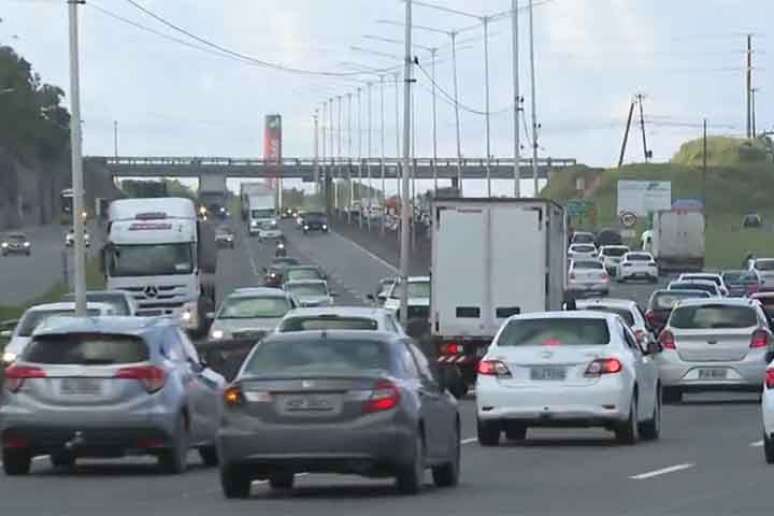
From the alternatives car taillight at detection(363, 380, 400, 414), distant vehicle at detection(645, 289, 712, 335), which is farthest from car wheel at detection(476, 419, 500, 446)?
distant vehicle at detection(645, 289, 712, 335)

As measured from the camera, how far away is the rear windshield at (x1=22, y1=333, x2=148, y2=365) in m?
22.6

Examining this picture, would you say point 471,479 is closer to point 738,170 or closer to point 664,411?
point 664,411

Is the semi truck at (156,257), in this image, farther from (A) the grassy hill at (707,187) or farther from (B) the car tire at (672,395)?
(A) the grassy hill at (707,187)

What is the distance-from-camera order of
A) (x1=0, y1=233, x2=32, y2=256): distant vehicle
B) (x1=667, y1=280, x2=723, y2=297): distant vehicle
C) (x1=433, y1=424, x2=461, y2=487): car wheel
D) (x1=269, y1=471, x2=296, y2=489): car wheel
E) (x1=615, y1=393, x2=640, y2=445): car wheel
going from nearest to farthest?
(x1=269, y1=471, x2=296, y2=489): car wheel, (x1=433, y1=424, x2=461, y2=487): car wheel, (x1=615, y1=393, x2=640, y2=445): car wheel, (x1=667, y1=280, x2=723, y2=297): distant vehicle, (x1=0, y1=233, x2=32, y2=256): distant vehicle

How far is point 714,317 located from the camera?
36719 mm

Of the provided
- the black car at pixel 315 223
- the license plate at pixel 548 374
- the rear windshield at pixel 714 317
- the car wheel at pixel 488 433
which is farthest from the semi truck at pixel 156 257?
the black car at pixel 315 223

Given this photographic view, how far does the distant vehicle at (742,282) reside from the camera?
73.7m

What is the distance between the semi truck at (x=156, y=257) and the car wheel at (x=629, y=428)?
2846 centimetres

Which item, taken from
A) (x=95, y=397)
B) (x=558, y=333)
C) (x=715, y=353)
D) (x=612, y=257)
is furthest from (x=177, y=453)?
(x=612, y=257)

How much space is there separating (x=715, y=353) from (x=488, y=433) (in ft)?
32.4

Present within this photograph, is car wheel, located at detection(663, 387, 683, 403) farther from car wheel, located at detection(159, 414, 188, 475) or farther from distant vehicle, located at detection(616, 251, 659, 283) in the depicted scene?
distant vehicle, located at detection(616, 251, 659, 283)

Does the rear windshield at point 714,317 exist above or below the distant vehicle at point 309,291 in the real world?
above

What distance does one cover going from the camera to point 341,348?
65.1 ft

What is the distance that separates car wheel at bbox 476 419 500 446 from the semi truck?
27.7 metres
